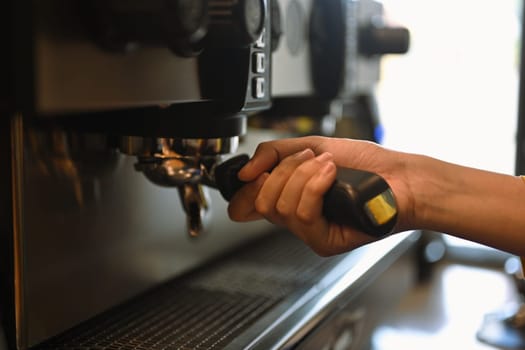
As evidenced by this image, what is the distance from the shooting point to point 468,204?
21.6 inches

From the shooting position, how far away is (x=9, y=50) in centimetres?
31

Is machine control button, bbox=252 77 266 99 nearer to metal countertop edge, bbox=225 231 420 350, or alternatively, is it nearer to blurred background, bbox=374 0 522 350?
metal countertop edge, bbox=225 231 420 350

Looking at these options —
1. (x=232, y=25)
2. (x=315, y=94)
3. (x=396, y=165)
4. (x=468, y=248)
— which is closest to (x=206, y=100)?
(x=232, y=25)

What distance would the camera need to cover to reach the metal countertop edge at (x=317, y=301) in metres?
0.55

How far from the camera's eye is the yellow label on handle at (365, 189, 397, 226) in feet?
1.42

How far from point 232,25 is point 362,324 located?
1.58 ft

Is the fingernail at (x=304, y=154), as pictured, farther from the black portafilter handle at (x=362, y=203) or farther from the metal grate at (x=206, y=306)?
the metal grate at (x=206, y=306)

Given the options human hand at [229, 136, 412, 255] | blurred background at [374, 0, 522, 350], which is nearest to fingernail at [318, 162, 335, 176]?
human hand at [229, 136, 412, 255]

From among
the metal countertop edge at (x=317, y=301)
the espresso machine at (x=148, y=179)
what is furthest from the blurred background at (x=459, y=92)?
the espresso machine at (x=148, y=179)

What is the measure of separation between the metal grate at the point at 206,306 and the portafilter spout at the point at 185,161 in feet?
0.30

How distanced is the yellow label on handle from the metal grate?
0.62 feet

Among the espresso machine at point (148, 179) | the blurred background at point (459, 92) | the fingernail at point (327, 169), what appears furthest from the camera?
the blurred background at point (459, 92)

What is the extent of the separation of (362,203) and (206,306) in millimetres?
259

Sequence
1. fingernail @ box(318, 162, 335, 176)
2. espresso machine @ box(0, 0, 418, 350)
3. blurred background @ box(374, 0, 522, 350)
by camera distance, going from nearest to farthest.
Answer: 1. espresso machine @ box(0, 0, 418, 350)
2. fingernail @ box(318, 162, 335, 176)
3. blurred background @ box(374, 0, 522, 350)
